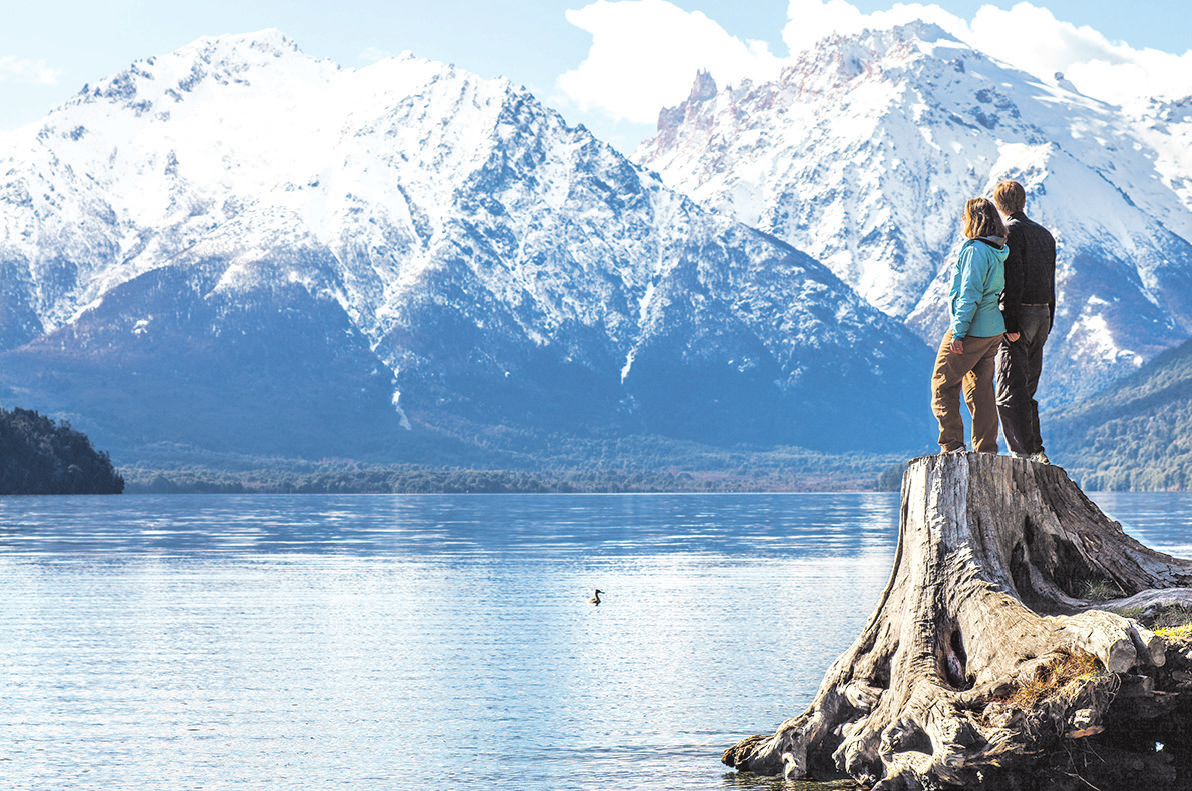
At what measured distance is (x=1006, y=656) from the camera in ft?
71.9

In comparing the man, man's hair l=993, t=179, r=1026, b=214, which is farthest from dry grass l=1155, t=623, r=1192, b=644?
man's hair l=993, t=179, r=1026, b=214

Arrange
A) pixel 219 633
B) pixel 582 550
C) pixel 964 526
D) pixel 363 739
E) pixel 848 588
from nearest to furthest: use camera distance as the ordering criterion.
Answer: pixel 964 526 < pixel 363 739 < pixel 219 633 < pixel 848 588 < pixel 582 550

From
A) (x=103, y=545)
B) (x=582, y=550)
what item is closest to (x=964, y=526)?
(x=582, y=550)

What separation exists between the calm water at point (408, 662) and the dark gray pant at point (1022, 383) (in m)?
8.96

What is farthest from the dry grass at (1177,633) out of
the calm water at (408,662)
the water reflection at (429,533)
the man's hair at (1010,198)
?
the water reflection at (429,533)

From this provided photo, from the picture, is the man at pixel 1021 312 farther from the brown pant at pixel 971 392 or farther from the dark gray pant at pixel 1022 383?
the brown pant at pixel 971 392

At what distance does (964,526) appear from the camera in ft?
75.7

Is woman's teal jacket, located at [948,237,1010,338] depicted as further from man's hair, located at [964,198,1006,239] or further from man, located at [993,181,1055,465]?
man, located at [993,181,1055,465]

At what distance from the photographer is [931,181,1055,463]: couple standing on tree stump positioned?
23172 mm

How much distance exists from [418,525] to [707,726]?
12725cm

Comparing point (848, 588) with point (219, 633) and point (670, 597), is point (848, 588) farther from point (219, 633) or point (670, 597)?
point (219, 633)

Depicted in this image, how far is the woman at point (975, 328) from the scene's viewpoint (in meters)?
23.1

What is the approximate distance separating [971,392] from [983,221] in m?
2.61

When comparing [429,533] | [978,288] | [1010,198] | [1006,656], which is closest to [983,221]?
[1010,198]
